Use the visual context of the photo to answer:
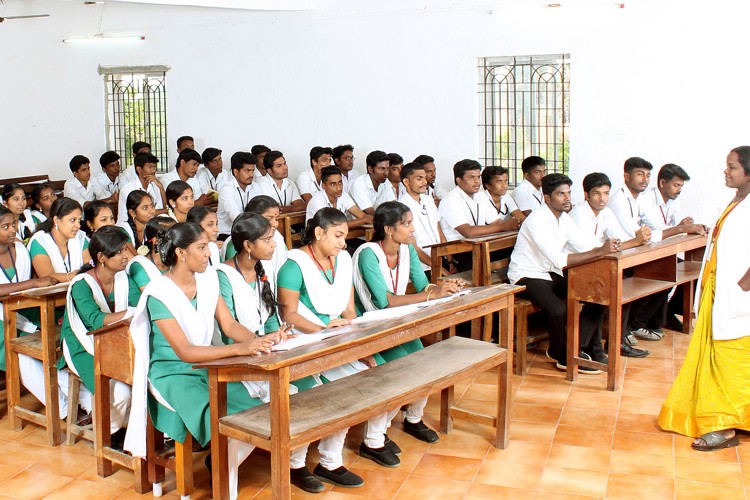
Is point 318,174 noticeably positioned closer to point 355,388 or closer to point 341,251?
point 341,251

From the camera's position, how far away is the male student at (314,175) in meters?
8.90

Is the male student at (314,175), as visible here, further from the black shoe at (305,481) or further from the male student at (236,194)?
the black shoe at (305,481)

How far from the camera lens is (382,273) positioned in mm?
4906

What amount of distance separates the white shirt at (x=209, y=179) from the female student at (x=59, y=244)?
414 cm

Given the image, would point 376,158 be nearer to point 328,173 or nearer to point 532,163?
point 328,173

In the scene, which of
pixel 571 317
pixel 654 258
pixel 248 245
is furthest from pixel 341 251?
pixel 654 258

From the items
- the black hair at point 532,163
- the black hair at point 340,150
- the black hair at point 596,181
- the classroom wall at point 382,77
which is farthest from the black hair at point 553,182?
the black hair at point 340,150

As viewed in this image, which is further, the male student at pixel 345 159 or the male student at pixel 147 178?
the male student at pixel 345 159

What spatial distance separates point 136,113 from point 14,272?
614cm

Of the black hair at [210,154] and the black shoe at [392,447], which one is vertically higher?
the black hair at [210,154]

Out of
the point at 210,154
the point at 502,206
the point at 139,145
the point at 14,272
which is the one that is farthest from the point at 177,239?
the point at 139,145

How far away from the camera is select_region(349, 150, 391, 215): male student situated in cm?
842

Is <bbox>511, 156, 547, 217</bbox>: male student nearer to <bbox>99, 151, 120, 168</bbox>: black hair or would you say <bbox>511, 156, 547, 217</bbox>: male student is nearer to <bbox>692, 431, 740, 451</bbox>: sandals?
<bbox>692, 431, 740, 451</bbox>: sandals

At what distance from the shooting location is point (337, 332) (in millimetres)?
3766
